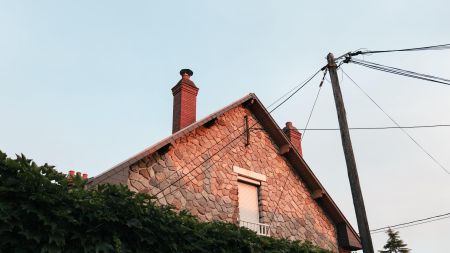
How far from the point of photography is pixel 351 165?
8.41 m

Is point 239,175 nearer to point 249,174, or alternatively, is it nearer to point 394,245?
point 249,174

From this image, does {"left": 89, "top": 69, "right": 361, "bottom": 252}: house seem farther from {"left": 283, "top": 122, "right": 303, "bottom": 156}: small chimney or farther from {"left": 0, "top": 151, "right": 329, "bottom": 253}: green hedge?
{"left": 0, "top": 151, "right": 329, "bottom": 253}: green hedge

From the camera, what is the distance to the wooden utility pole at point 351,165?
7758mm

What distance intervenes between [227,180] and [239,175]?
1.82 ft

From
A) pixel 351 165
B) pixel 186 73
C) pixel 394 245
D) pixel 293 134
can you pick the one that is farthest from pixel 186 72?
pixel 394 245

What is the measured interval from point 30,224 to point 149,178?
4799mm

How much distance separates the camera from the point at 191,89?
13.1 metres

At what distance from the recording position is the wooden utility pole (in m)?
7.76

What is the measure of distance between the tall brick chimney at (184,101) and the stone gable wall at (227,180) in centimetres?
94

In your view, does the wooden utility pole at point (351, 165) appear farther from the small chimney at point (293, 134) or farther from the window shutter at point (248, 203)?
the small chimney at point (293, 134)

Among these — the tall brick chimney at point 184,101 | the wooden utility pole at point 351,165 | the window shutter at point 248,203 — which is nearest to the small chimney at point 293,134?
the window shutter at point 248,203

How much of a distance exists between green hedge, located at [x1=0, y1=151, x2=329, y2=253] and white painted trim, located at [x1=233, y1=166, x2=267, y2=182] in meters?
5.30

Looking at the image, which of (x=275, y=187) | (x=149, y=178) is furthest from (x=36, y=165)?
(x=275, y=187)

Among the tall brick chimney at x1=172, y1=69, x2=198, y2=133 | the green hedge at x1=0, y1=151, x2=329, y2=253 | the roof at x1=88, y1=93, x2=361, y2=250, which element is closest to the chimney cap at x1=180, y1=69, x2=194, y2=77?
the tall brick chimney at x1=172, y1=69, x2=198, y2=133
